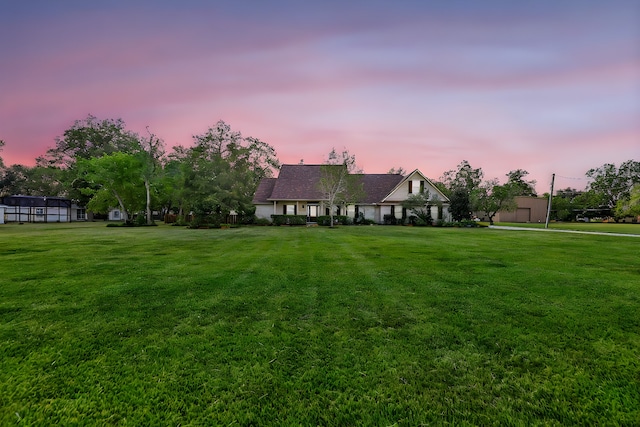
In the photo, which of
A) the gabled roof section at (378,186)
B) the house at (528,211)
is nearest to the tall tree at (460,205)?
the gabled roof section at (378,186)

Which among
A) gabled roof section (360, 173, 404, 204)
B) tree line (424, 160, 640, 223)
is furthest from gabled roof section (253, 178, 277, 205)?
tree line (424, 160, 640, 223)

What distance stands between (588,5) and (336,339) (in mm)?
16595

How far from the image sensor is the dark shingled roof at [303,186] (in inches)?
1205

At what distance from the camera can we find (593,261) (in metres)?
8.27

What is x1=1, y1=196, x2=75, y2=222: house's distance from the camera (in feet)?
115

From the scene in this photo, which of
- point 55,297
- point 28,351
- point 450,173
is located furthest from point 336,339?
point 450,173

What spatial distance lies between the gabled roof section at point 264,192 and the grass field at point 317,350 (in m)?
25.1

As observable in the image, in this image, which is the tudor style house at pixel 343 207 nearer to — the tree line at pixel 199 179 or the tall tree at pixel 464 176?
the tree line at pixel 199 179

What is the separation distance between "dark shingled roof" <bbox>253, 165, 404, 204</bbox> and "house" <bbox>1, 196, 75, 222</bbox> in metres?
28.7

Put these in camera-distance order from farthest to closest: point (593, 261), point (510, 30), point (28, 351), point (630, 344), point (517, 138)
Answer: point (517, 138), point (510, 30), point (593, 261), point (630, 344), point (28, 351)

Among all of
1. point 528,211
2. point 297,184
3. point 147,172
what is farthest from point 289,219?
point 528,211

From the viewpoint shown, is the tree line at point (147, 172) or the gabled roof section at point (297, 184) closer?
the tree line at point (147, 172)

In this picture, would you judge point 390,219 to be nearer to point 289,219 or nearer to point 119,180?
point 289,219

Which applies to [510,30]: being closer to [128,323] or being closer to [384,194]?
[128,323]
